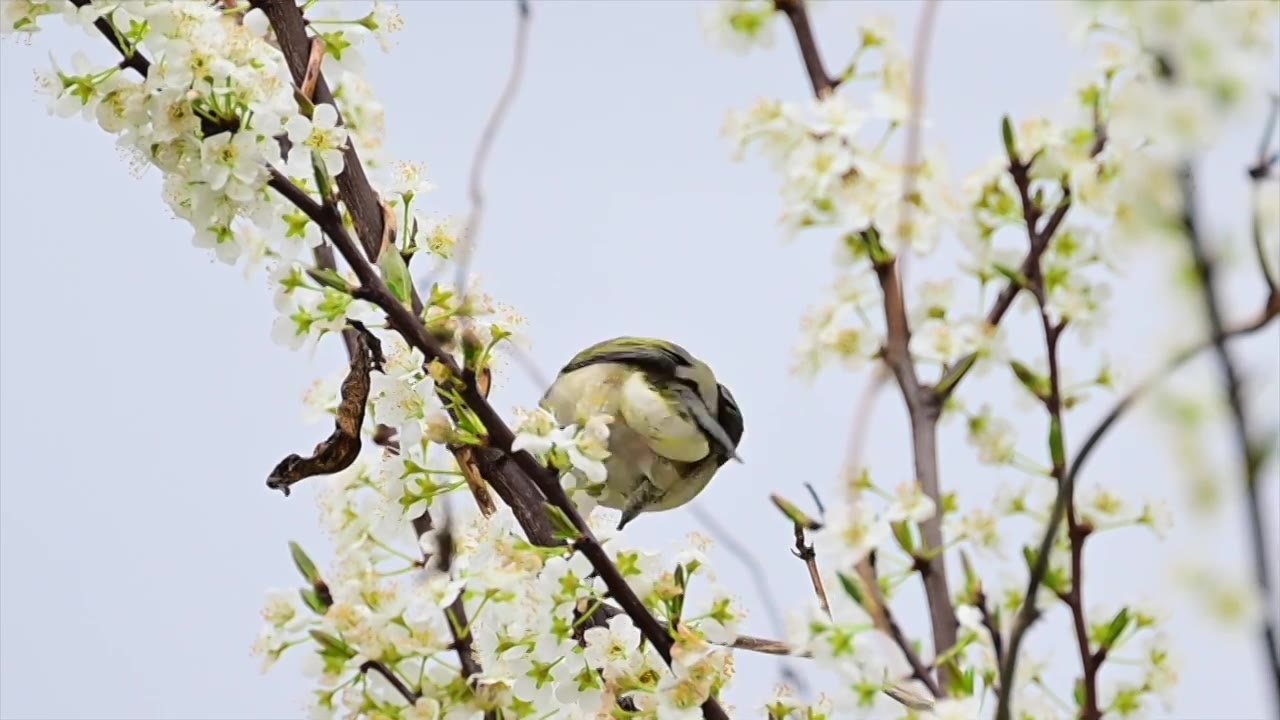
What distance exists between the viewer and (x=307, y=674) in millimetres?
1380

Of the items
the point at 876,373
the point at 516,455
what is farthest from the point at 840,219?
the point at 516,455

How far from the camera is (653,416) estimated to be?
2.40 metres

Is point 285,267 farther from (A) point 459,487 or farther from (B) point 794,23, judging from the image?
(B) point 794,23

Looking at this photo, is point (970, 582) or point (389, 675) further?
point (389, 675)

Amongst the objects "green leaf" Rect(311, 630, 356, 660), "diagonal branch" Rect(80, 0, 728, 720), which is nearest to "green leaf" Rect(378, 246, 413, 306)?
"diagonal branch" Rect(80, 0, 728, 720)

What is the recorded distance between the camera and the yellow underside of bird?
2402mm

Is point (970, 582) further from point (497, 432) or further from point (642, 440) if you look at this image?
point (642, 440)

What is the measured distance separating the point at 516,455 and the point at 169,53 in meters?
0.51

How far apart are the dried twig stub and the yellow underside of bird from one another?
0.59 meters

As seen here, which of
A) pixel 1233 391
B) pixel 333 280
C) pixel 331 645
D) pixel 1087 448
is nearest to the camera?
pixel 1233 391

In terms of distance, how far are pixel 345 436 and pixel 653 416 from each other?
0.73m

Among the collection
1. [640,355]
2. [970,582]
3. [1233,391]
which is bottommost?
[1233,391]

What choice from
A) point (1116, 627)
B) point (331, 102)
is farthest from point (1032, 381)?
point (331, 102)

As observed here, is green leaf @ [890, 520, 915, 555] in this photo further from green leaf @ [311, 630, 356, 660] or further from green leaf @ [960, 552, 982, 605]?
green leaf @ [311, 630, 356, 660]
